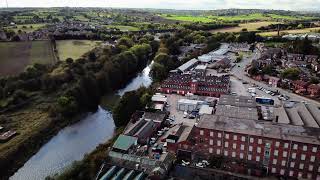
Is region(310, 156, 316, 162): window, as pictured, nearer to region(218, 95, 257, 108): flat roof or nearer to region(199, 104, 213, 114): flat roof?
region(218, 95, 257, 108): flat roof

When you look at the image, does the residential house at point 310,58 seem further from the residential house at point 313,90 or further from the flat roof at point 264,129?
the flat roof at point 264,129

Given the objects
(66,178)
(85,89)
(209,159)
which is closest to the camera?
(66,178)

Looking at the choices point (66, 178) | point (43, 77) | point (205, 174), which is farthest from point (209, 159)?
point (43, 77)

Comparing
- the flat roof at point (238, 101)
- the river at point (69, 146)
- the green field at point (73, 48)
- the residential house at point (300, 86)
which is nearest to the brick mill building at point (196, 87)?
the flat roof at point (238, 101)

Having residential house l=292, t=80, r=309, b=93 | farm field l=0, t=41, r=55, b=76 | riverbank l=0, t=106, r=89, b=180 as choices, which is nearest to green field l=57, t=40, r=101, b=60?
farm field l=0, t=41, r=55, b=76

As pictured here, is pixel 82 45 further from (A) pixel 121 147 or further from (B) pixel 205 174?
(B) pixel 205 174
